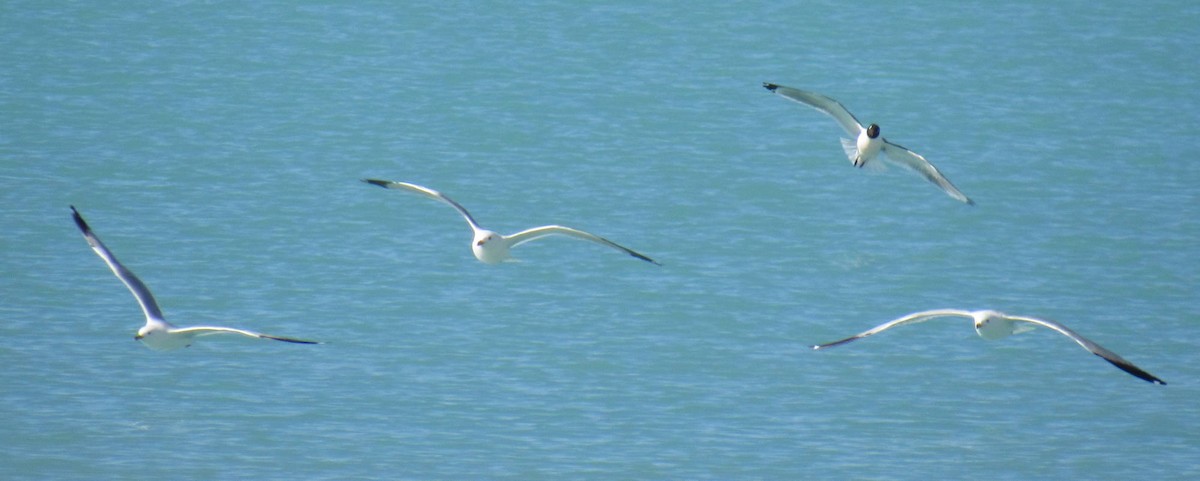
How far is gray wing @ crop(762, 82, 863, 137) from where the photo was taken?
45.3 ft

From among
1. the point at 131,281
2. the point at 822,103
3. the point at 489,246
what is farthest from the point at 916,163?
the point at 131,281

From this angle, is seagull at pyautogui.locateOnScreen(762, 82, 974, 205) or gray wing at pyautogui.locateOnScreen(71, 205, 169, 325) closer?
gray wing at pyautogui.locateOnScreen(71, 205, 169, 325)

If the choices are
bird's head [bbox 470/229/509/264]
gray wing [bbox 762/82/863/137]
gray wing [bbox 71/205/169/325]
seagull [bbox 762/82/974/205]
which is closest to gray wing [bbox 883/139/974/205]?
seagull [bbox 762/82/974/205]

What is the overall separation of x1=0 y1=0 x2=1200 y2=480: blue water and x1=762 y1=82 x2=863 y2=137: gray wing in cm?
376

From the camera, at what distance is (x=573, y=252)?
23125 millimetres

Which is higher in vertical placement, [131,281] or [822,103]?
[822,103]

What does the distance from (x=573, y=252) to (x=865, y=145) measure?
893 cm

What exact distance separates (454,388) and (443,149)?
6.69 metres

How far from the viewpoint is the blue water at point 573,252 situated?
18312mm

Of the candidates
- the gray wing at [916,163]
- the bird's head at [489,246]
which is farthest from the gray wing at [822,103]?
the bird's head at [489,246]

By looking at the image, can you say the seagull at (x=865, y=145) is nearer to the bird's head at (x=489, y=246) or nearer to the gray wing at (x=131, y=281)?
the bird's head at (x=489, y=246)

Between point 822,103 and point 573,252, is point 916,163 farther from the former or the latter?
point 573,252

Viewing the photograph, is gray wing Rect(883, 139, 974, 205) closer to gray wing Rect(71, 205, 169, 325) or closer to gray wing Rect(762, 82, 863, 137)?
gray wing Rect(762, 82, 863, 137)

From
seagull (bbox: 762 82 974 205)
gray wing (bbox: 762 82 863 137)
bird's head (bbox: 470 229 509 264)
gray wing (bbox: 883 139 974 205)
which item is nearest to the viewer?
gray wing (bbox: 762 82 863 137)
